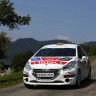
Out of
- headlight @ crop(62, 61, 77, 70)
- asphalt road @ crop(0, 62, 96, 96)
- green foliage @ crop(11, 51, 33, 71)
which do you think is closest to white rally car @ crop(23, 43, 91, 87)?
headlight @ crop(62, 61, 77, 70)

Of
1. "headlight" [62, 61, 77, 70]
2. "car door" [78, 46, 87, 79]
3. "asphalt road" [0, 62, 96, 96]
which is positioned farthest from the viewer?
"car door" [78, 46, 87, 79]

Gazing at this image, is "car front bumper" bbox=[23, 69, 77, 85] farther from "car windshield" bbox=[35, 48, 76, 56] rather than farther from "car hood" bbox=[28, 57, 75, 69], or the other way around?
"car windshield" bbox=[35, 48, 76, 56]

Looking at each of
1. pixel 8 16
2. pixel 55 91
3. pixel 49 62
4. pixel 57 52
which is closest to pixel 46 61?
pixel 49 62

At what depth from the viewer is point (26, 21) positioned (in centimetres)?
3003

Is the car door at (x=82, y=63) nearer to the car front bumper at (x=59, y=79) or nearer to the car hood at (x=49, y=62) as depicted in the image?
the car hood at (x=49, y=62)

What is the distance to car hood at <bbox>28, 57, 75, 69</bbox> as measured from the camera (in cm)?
1498

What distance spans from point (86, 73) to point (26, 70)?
3136 mm

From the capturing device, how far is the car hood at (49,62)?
14978 mm

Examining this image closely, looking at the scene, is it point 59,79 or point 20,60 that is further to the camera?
point 20,60

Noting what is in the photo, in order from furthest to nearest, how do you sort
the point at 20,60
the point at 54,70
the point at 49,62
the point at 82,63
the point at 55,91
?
the point at 20,60 < the point at 82,63 < the point at 49,62 < the point at 54,70 < the point at 55,91

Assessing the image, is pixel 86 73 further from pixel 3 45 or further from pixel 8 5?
pixel 3 45

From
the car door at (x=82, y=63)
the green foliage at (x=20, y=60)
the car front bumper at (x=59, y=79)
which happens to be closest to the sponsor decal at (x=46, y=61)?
the car front bumper at (x=59, y=79)

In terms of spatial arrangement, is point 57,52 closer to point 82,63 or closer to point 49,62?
point 82,63

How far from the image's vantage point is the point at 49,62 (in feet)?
49.8
